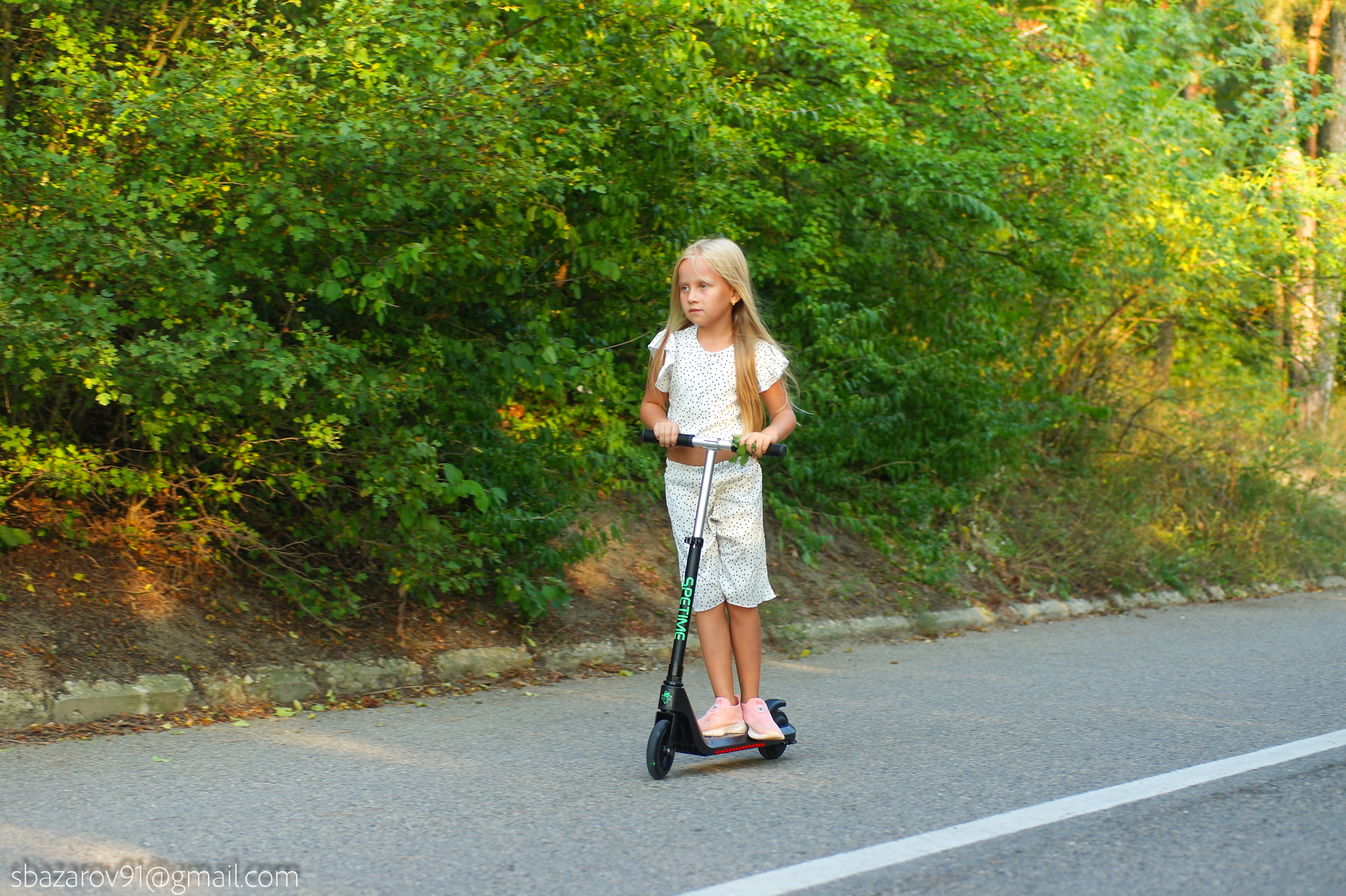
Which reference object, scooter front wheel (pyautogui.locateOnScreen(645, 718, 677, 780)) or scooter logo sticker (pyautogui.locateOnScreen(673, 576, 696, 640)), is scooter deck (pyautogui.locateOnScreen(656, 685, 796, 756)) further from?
scooter logo sticker (pyautogui.locateOnScreen(673, 576, 696, 640))

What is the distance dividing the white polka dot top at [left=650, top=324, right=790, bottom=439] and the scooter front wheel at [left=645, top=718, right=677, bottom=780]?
1.09m

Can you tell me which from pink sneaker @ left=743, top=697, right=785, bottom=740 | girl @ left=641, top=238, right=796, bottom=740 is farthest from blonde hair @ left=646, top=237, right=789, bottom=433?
pink sneaker @ left=743, top=697, right=785, bottom=740

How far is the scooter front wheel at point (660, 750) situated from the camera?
471cm

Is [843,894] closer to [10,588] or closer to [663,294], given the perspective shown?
[10,588]

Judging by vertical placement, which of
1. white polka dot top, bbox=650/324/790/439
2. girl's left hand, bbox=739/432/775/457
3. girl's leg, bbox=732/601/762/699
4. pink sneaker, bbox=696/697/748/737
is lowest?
pink sneaker, bbox=696/697/748/737

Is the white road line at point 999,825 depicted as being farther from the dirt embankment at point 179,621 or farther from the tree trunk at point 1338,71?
the tree trunk at point 1338,71

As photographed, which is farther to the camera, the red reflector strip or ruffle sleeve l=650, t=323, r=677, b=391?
ruffle sleeve l=650, t=323, r=677, b=391

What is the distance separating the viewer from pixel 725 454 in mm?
4969

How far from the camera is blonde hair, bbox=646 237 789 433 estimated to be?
4965 millimetres

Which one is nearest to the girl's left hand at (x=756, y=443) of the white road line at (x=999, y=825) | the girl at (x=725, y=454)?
the girl at (x=725, y=454)

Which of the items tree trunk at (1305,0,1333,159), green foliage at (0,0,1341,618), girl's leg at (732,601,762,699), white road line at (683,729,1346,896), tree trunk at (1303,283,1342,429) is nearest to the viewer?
white road line at (683,729,1346,896)

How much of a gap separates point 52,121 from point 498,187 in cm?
197

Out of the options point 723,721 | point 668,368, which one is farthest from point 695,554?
point 668,368

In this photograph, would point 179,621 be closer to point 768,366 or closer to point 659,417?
point 659,417
